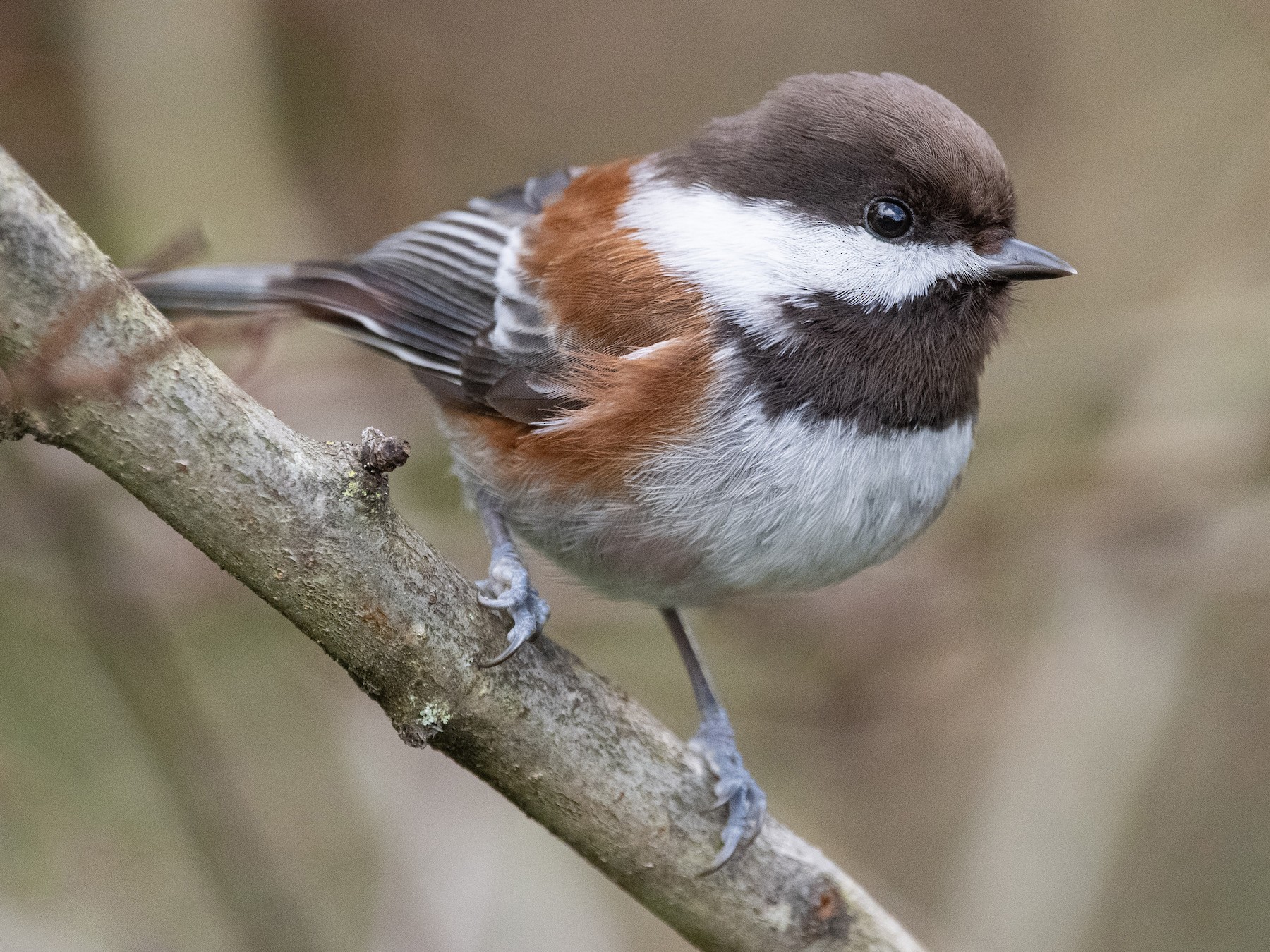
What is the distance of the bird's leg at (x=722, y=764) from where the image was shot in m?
2.75

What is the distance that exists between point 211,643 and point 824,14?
3831 millimetres

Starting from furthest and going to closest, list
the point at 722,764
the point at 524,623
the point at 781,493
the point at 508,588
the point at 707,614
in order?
the point at 707,614 < the point at 722,764 < the point at 508,588 < the point at 781,493 < the point at 524,623

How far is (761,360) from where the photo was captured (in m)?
2.65

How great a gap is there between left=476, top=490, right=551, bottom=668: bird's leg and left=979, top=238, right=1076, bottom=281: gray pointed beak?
4.07ft

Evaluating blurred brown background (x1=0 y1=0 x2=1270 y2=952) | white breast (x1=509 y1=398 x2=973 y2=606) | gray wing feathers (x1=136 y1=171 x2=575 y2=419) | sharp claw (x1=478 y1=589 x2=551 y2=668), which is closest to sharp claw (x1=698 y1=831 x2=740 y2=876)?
white breast (x1=509 y1=398 x2=973 y2=606)

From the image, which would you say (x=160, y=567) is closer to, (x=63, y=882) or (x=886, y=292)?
(x=63, y=882)

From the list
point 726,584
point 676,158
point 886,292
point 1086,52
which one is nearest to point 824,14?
point 1086,52

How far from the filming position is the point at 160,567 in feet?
12.2

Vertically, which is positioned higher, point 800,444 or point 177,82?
point 177,82

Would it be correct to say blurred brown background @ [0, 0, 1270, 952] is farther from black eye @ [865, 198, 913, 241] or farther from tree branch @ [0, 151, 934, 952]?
tree branch @ [0, 151, 934, 952]

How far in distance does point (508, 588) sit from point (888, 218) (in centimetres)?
118

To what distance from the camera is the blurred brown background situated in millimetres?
Answer: 3627

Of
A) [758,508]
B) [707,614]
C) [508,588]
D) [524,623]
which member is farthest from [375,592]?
[707,614]

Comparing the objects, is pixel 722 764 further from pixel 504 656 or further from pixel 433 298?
pixel 433 298
